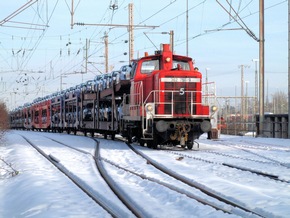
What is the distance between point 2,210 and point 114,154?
7367 mm

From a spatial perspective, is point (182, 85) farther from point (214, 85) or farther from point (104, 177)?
point (104, 177)

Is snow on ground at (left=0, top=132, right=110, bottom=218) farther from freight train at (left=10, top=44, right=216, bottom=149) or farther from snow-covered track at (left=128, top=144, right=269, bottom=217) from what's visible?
freight train at (left=10, top=44, right=216, bottom=149)

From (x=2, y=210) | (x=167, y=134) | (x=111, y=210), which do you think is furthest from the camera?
(x=167, y=134)

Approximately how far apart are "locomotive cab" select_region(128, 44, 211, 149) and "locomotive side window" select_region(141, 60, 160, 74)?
67mm

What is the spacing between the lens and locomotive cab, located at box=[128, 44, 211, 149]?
1545cm

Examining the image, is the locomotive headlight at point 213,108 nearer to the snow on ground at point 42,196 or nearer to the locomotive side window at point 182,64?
the locomotive side window at point 182,64

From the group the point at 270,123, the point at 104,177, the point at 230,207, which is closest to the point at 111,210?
the point at 230,207

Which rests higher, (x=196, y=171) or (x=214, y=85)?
(x=214, y=85)

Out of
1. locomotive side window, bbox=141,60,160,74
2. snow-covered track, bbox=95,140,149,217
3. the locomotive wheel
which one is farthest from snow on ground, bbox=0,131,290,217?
locomotive side window, bbox=141,60,160,74

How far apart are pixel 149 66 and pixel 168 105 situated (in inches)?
86.3

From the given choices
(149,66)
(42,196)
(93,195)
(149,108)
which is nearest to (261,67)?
(149,66)

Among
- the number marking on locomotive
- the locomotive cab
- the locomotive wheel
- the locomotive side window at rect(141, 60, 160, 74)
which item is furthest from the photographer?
the locomotive side window at rect(141, 60, 160, 74)

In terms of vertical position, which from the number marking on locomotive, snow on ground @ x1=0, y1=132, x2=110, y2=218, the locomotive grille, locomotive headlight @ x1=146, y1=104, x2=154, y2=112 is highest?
the number marking on locomotive

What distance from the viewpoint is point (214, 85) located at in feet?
57.2
